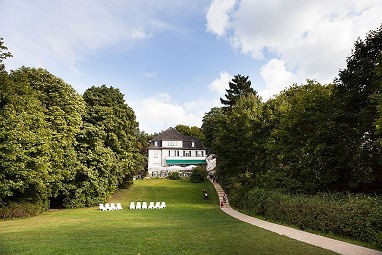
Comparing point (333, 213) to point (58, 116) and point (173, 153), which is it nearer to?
point (58, 116)

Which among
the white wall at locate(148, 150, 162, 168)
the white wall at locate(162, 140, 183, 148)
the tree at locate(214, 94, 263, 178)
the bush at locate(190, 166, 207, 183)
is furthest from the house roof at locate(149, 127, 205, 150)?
the tree at locate(214, 94, 263, 178)

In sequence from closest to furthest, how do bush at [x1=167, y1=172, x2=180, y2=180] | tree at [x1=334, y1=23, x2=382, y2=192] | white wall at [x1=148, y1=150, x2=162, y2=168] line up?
tree at [x1=334, y1=23, x2=382, y2=192] < bush at [x1=167, y1=172, x2=180, y2=180] < white wall at [x1=148, y1=150, x2=162, y2=168]

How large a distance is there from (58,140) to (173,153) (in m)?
48.6

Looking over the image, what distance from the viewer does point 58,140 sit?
29469mm

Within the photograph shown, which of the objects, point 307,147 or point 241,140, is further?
point 241,140

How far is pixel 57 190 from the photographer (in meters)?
31.5

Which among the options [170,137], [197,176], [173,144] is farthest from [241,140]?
[170,137]

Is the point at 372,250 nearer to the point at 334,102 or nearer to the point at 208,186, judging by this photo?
the point at 334,102

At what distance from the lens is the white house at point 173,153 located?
2960 inches

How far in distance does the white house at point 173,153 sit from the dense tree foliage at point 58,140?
30276 mm

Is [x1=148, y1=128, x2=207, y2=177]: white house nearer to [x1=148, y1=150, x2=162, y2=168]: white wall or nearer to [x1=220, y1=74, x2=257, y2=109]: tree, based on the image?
[x1=148, y1=150, x2=162, y2=168]: white wall

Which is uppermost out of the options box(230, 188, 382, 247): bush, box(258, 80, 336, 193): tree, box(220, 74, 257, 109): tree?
box(220, 74, 257, 109): tree

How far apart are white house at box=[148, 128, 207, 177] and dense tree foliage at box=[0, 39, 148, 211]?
30.3 meters

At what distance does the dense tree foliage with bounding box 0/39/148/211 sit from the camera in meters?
23.5
